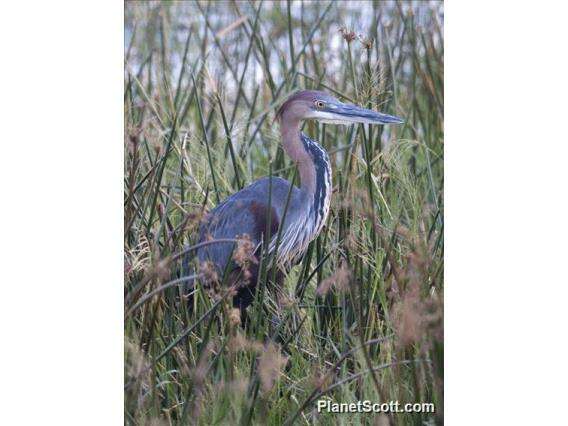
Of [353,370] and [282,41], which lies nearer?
[353,370]

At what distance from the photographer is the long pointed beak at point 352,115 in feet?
10.3

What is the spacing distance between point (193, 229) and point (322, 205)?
14.5 inches

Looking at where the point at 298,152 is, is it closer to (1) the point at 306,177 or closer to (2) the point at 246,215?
(1) the point at 306,177

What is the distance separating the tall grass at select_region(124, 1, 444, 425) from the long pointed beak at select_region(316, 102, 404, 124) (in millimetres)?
24

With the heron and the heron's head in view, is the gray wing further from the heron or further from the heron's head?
the heron's head

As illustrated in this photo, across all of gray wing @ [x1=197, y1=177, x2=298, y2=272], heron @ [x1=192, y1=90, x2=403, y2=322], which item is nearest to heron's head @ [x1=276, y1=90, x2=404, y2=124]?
heron @ [x1=192, y1=90, x2=403, y2=322]

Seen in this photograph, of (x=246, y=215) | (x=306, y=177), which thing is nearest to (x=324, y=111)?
(x=306, y=177)

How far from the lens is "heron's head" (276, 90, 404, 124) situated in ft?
10.3

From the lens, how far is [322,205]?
3.15 metres

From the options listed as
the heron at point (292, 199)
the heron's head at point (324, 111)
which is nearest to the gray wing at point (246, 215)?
the heron at point (292, 199)

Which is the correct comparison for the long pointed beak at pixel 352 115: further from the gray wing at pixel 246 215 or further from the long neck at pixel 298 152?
the gray wing at pixel 246 215

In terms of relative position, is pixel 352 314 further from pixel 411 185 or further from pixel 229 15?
pixel 229 15
